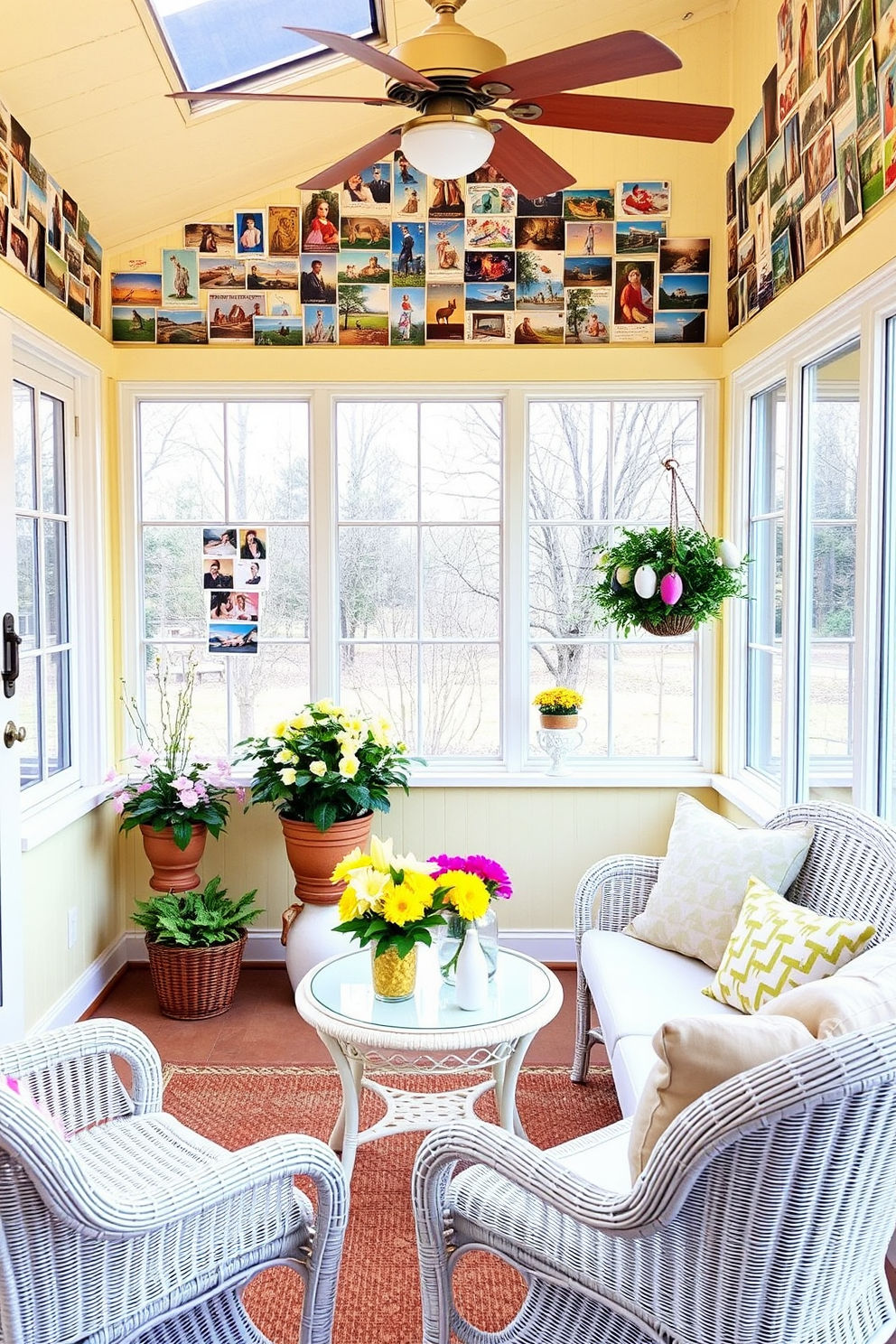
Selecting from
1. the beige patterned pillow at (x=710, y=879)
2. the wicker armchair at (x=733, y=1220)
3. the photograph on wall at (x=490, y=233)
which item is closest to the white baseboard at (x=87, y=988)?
the beige patterned pillow at (x=710, y=879)

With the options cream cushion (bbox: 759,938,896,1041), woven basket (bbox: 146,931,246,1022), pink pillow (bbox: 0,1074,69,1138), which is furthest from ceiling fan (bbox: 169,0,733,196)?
woven basket (bbox: 146,931,246,1022)

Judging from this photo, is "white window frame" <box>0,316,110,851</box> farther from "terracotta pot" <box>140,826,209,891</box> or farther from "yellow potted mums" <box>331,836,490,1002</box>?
"yellow potted mums" <box>331,836,490,1002</box>

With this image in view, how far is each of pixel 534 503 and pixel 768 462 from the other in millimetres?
911

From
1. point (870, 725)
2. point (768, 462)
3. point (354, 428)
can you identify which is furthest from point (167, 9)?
point (870, 725)

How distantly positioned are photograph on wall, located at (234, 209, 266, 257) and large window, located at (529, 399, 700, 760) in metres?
1.22

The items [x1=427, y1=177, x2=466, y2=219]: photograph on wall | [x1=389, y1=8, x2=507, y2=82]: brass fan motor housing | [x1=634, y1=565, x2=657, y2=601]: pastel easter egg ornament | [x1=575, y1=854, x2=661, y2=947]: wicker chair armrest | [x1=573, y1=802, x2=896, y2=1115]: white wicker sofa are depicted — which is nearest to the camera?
[x1=389, y1=8, x2=507, y2=82]: brass fan motor housing

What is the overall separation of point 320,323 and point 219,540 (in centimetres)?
92

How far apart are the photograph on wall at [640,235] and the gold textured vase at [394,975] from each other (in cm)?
285

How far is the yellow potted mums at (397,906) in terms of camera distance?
7.75ft

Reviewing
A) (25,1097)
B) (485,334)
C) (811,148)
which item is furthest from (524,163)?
(25,1097)

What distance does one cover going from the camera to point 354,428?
13.5 ft

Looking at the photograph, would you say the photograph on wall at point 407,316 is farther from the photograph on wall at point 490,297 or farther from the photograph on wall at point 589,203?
the photograph on wall at point 589,203

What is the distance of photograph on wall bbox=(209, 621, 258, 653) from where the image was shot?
4117 mm

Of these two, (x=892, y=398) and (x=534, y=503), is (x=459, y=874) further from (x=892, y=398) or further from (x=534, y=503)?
(x=534, y=503)
